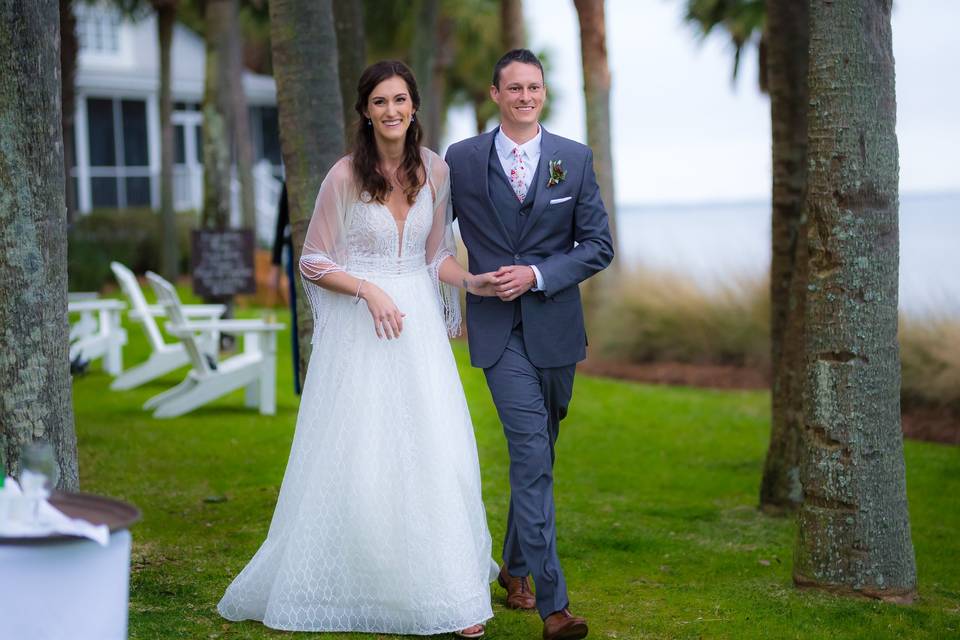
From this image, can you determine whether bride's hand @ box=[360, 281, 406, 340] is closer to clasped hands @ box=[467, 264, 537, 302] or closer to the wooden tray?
clasped hands @ box=[467, 264, 537, 302]

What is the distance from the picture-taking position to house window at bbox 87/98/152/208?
3008cm

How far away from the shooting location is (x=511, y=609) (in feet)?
16.4

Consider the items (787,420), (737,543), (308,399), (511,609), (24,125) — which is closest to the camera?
(24,125)

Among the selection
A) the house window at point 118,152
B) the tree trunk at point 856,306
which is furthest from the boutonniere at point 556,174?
the house window at point 118,152

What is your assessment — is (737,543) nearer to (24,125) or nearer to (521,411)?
(521,411)

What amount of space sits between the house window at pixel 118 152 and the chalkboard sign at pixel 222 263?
17.6 m

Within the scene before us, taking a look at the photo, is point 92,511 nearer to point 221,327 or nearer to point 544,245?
point 544,245

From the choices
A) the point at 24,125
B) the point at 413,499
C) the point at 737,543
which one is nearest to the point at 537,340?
the point at 413,499

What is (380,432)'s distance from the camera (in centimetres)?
459

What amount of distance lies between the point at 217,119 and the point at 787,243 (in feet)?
38.3

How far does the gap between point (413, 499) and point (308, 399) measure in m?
0.57

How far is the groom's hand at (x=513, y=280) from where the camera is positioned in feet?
14.8

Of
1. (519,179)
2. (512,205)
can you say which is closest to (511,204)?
(512,205)

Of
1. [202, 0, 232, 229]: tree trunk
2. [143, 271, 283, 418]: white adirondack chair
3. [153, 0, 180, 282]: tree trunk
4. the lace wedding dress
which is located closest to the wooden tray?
the lace wedding dress
